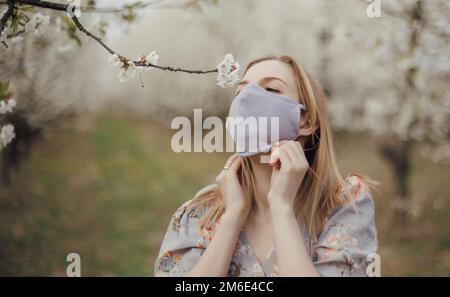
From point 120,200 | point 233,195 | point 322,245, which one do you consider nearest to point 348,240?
point 322,245

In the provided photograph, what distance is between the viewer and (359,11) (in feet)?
12.9

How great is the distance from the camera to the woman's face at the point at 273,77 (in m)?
1.51

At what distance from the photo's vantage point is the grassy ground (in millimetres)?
3393

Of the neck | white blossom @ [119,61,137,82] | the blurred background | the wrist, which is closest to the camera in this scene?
the wrist

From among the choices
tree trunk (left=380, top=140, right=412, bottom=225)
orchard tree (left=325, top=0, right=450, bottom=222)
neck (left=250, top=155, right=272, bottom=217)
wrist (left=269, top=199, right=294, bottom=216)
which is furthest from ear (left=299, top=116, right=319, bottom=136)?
tree trunk (left=380, top=140, right=412, bottom=225)

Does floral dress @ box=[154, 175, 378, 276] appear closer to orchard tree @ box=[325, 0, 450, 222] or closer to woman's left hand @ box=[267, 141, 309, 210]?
woman's left hand @ box=[267, 141, 309, 210]

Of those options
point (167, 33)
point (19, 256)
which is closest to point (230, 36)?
point (167, 33)

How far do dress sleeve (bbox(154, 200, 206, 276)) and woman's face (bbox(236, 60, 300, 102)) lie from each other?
14.8 inches

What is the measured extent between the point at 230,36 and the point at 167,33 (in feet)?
2.84

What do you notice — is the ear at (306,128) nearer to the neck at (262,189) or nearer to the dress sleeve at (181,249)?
the neck at (262,189)

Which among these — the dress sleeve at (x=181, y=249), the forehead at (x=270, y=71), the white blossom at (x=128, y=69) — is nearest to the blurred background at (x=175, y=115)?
the white blossom at (x=128, y=69)

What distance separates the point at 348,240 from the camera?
136 cm

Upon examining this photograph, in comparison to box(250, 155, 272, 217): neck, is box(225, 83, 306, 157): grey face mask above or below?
above

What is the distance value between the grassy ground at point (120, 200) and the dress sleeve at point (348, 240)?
2062 millimetres
